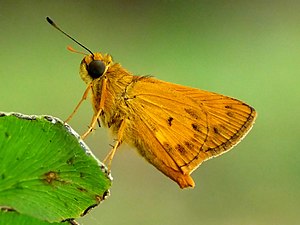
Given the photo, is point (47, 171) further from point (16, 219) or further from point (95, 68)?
point (95, 68)

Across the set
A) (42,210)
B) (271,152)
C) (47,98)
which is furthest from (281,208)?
(42,210)

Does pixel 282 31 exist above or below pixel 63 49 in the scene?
above

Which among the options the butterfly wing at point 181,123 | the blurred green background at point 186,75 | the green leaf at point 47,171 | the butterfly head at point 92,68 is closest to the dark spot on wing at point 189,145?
the butterfly wing at point 181,123

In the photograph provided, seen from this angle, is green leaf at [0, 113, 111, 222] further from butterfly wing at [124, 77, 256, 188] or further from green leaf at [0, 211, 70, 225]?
butterfly wing at [124, 77, 256, 188]

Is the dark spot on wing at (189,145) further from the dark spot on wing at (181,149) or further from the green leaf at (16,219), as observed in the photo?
the green leaf at (16,219)

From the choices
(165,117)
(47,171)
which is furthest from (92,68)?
(47,171)

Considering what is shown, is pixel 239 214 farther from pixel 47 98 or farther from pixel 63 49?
pixel 63 49
